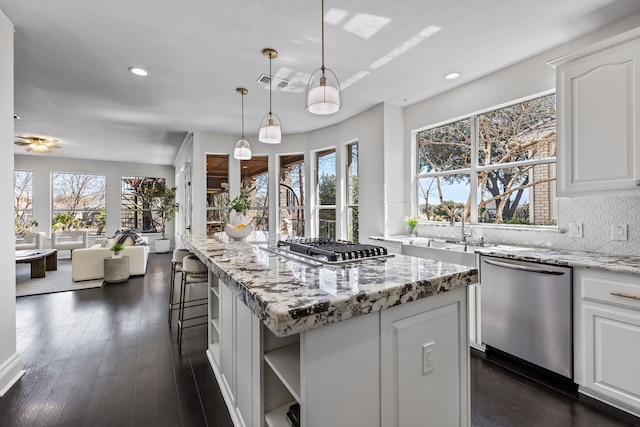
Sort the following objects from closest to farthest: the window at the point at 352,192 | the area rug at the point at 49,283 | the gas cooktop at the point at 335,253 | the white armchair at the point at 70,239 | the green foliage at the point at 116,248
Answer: the gas cooktop at the point at 335,253, the area rug at the point at 49,283, the window at the point at 352,192, the green foliage at the point at 116,248, the white armchair at the point at 70,239

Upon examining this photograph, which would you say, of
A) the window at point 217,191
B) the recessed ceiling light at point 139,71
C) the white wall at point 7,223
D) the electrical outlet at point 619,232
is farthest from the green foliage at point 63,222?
the electrical outlet at point 619,232

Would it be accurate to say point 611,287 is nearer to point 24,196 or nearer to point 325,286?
point 325,286

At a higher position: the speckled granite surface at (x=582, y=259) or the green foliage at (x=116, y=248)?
the speckled granite surface at (x=582, y=259)

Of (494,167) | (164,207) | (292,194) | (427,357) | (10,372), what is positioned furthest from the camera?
(164,207)

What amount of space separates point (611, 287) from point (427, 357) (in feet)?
4.95

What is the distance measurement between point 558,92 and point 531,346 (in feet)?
6.31

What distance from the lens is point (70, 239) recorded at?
7.64m

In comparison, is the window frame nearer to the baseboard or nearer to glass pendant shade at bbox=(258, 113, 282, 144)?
glass pendant shade at bbox=(258, 113, 282, 144)

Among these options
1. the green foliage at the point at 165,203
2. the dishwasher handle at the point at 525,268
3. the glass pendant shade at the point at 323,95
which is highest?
the glass pendant shade at the point at 323,95

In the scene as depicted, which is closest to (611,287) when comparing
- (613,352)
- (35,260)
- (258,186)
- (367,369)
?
(613,352)

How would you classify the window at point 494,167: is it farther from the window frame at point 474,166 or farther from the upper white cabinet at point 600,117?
the upper white cabinet at point 600,117

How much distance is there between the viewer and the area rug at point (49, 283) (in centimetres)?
444

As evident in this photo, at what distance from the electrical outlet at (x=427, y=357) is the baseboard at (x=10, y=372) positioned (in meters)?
2.76

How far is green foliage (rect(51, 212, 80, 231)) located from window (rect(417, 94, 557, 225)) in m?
9.13
